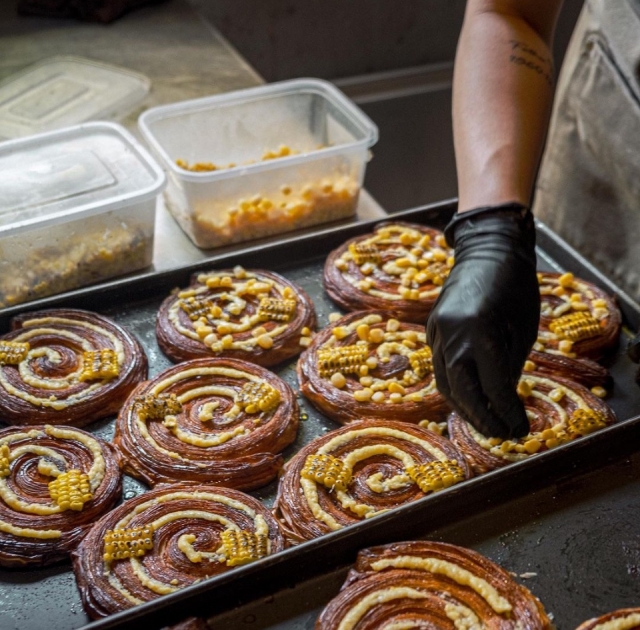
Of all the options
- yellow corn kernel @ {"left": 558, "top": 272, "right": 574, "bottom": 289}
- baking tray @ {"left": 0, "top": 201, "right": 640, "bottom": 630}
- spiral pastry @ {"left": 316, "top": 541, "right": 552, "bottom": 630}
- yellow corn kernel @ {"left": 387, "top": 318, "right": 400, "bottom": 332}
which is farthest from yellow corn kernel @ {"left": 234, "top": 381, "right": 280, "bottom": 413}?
yellow corn kernel @ {"left": 558, "top": 272, "right": 574, "bottom": 289}

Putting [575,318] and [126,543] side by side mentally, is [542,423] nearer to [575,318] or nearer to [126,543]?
[575,318]

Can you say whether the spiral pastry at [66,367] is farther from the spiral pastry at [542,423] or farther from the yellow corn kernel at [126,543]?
the spiral pastry at [542,423]

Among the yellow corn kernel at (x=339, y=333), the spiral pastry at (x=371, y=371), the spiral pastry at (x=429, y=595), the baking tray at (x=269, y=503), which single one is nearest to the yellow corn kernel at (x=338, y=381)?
the spiral pastry at (x=371, y=371)

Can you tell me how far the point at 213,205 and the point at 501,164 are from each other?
124 centimetres

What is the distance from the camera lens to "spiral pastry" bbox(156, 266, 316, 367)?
2.78 metres

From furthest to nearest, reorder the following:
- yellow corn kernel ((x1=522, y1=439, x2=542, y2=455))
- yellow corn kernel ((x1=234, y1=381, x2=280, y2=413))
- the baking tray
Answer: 1. yellow corn kernel ((x1=234, y1=381, x2=280, y2=413))
2. yellow corn kernel ((x1=522, y1=439, x2=542, y2=455))
3. the baking tray

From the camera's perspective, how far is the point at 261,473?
2.35 m

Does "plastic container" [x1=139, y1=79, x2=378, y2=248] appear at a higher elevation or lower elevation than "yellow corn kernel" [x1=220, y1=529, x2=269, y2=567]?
higher

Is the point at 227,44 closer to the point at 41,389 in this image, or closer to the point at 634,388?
the point at 41,389

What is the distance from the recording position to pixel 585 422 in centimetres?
246

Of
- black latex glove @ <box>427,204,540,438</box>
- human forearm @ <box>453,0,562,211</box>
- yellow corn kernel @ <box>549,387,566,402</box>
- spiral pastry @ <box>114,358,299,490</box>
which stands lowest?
spiral pastry @ <box>114,358,299,490</box>

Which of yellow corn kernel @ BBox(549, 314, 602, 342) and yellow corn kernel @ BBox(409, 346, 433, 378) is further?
yellow corn kernel @ BBox(549, 314, 602, 342)

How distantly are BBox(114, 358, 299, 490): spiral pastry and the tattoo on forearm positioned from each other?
1.38 m

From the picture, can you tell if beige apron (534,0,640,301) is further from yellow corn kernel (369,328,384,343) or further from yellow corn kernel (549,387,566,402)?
yellow corn kernel (369,328,384,343)
